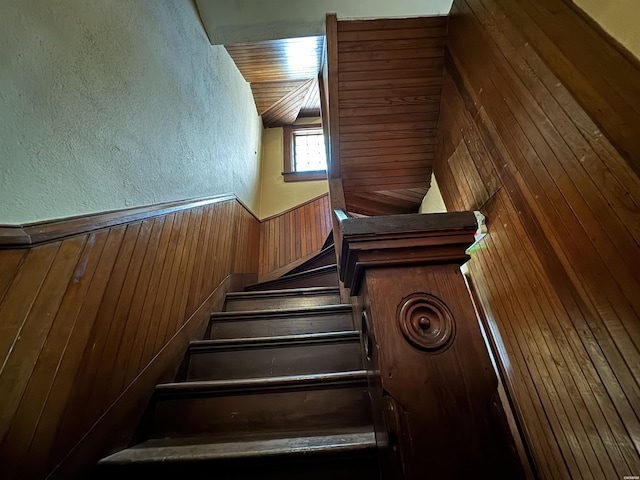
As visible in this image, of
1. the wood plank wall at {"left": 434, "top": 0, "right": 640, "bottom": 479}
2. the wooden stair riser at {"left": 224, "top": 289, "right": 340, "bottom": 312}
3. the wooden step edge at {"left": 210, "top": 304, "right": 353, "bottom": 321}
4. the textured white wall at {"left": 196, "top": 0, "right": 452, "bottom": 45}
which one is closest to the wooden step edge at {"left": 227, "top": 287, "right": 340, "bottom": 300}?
the wooden stair riser at {"left": 224, "top": 289, "right": 340, "bottom": 312}

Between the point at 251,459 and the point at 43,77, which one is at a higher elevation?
the point at 43,77

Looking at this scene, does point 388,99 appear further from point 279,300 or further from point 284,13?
point 279,300

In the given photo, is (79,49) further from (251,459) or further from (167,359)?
(251,459)

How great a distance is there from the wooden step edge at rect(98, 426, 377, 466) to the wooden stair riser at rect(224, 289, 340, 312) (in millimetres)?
945

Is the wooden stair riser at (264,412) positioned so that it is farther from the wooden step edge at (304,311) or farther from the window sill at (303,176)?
the window sill at (303,176)

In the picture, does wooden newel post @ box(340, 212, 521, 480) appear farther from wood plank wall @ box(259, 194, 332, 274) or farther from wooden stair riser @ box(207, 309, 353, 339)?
wood plank wall @ box(259, 194, 332, 274)

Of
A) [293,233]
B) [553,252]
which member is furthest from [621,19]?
[293,233]

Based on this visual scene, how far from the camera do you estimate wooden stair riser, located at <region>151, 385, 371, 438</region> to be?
0.97 m

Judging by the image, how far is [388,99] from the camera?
1.82 meters

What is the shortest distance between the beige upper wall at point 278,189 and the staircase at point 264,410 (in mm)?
2614

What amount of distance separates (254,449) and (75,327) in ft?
2.00

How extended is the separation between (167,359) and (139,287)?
35cm

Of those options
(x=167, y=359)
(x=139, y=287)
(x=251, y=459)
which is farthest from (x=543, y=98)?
(x=167, y=359)

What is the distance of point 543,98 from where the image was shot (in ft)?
2.71
